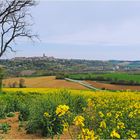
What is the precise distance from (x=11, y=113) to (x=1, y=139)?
15.5 feet

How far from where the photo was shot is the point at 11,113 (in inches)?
551

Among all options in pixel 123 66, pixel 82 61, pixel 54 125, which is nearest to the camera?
pixel 54 125

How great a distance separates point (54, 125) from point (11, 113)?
13.0ft

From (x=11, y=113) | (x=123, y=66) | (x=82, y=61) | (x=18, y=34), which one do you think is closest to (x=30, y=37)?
(x=18, y=34)

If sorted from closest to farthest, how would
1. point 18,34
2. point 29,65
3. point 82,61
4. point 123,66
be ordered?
point 18,34
point 29,65
point 82,61
point 123,66

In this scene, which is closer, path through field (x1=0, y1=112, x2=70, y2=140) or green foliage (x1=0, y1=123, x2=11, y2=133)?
path through field (x1=0, y1=112, x2=70, y2=140)

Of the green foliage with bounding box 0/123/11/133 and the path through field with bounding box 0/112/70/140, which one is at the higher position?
the green foliage with bounding box 0/123/11/133

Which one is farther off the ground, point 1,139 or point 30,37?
point 30,37

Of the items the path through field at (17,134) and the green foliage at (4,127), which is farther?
the green foliage at (4,127)

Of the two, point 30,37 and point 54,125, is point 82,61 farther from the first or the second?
point 54,125

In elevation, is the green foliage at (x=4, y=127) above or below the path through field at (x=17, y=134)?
above

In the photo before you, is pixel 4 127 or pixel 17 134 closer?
pixel 17 134

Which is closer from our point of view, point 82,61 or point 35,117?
point 35,117

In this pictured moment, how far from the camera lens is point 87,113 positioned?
10.7m
